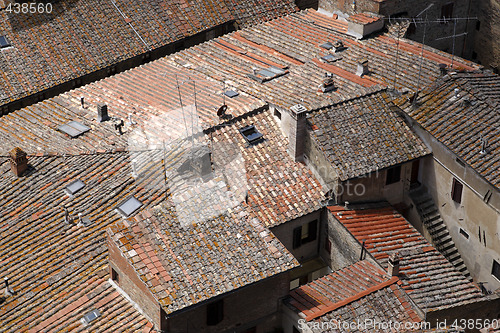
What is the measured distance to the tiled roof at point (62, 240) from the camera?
34250 mm

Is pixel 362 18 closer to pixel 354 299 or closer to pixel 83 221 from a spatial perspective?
pixel 354 299

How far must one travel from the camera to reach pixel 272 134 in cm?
4062

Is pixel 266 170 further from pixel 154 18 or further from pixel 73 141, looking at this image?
pixel 154 18

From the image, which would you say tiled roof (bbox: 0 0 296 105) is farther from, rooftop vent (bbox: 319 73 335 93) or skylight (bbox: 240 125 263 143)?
skylight (bbox: 240 125 263 143)

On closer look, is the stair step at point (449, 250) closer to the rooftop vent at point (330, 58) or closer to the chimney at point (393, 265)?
the chimney at point (393, 265)

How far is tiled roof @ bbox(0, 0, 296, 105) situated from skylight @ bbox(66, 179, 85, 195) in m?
8.13

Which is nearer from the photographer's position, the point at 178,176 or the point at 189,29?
the point at 178,176

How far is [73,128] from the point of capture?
137ft

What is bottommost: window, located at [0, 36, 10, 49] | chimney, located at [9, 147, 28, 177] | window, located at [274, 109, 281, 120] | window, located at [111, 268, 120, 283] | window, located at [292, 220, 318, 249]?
window, located at [292, 220, 318, 249]

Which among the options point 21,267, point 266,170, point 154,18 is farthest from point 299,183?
point 154,18

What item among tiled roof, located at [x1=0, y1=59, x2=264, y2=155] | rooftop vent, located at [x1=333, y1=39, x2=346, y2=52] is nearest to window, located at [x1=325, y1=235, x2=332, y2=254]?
tiled roof, located at [x1=0, y1=59, x2=264, y2=155]

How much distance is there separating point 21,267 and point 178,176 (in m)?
6.78

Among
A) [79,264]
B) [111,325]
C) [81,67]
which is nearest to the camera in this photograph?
[111,325]

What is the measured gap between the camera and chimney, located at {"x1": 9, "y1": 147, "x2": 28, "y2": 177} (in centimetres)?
3884
